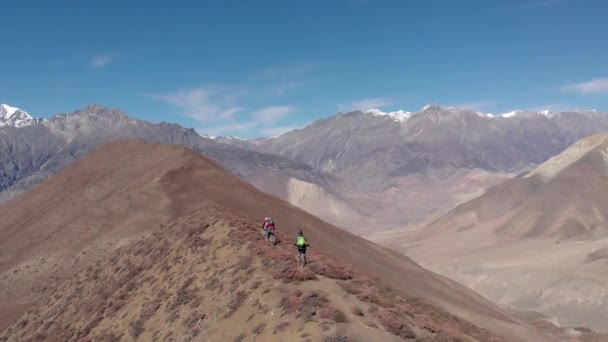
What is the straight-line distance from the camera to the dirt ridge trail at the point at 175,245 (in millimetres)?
29031

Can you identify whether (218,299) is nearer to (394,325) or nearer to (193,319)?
(193,319)

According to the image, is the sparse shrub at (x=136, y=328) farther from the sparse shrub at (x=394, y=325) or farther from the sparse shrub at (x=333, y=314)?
the sparse shrub at (x=394, y=325)

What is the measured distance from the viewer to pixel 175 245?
3778 centimetres

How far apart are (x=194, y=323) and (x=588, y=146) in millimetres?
198241

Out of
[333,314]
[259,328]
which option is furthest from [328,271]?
[259,328]

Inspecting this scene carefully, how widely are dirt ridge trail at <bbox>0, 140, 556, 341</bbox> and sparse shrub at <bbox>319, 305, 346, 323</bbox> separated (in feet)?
0.48

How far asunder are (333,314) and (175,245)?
1925 centimetres

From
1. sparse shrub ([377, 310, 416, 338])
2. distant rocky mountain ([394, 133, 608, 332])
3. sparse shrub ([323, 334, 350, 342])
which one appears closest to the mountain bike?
sparse shrub ([377, 310, 416, 338])

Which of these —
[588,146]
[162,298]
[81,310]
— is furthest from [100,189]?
[588,146]

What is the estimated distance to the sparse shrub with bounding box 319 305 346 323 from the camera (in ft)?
69.5

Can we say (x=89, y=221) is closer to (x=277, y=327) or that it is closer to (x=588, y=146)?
(x=277, y=327)

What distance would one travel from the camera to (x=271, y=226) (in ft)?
107

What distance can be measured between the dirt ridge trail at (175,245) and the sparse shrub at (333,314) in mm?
147

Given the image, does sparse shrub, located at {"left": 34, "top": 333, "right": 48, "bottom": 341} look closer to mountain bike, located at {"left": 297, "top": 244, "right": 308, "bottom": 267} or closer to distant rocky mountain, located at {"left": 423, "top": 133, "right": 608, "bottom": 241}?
mountain bike, located at {"left": 297, "top": 244, "right": 308, "bottom": 267}
